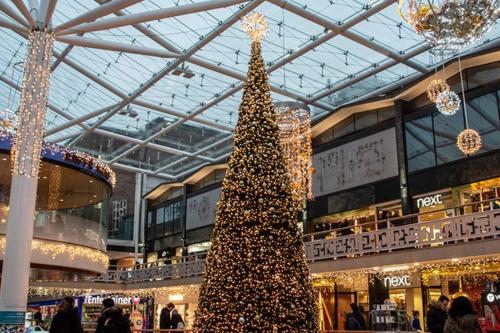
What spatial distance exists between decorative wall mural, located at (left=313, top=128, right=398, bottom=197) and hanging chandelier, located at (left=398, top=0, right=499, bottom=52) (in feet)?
56.6

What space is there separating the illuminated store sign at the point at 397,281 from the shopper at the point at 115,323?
1392 centimetres

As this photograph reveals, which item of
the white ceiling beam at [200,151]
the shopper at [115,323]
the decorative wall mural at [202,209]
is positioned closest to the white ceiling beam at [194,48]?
the white ceiling beam at [200,151]

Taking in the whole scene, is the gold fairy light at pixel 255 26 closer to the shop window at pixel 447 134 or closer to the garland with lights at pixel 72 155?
the garland with lights at pixel 72 155

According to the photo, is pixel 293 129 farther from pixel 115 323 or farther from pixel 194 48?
pixel 115 323

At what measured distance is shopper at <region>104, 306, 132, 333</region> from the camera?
636 centimetres

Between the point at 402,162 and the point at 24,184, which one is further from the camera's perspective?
the point at 402,162

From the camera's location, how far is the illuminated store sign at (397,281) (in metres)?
18.5

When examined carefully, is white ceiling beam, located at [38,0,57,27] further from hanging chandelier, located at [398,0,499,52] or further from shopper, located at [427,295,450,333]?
shopper, located at [427,295,450,333]

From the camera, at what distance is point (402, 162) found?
20.8m

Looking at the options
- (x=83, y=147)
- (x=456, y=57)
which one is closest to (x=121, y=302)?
(x=83, y=147)

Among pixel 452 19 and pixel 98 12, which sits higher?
pixel 98 12

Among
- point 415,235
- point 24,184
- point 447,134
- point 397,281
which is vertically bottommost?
point 397,281

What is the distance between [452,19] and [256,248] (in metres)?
4.32

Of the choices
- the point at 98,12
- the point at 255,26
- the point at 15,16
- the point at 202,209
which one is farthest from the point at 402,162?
the point at 202,209
